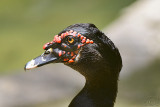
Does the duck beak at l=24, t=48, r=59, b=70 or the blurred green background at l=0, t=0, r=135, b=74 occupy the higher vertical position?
the blurred green background at l=0, t=0, r=135, b=74

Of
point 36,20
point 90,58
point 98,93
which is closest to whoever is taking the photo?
point 90,58

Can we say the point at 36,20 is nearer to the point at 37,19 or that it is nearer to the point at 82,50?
the point at 37,19

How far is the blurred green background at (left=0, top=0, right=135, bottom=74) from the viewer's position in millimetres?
9905

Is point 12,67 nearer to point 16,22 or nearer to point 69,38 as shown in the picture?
point 16,22

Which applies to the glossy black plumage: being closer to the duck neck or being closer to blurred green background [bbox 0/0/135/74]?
the duck neck

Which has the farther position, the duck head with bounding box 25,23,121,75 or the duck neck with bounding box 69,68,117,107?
the duck neck with bounding box 69,68,117,107

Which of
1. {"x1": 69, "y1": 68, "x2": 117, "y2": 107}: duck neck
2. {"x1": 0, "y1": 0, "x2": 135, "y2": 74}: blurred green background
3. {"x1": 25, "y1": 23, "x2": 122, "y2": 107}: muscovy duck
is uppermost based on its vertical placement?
{"x1": 0, "y1": 0, "x2": 135, "y2": 74}: blurred green background

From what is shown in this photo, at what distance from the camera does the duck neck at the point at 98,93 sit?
11.8 feet

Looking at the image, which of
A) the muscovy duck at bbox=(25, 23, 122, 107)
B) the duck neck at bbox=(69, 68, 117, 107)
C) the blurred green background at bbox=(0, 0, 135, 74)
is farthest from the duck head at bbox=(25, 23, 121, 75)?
the blurred green background at bbox=(0, 0, 135, 74)

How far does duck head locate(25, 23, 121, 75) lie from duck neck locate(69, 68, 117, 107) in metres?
0.17

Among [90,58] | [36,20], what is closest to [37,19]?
[36,20]

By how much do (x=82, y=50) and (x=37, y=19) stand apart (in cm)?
835

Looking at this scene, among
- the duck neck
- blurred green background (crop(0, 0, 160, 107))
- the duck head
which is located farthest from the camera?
blurred green background (crop(0, 0, 160, 107))

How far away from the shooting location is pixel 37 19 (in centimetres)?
1165
